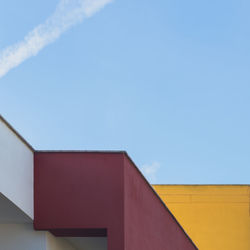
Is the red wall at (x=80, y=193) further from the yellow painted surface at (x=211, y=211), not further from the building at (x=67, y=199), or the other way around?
the yellow painted surface at (x=211, y=211)

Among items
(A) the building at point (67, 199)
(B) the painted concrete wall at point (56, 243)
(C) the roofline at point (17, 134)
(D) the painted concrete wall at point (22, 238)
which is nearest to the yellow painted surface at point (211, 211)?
(B) the painted concrete wall at point (56, 243)

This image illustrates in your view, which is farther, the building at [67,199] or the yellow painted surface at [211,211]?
the yellow painted surface at [211,211]

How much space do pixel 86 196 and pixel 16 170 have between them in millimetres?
1275

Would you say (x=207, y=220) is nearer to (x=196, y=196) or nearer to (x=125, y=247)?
(x=196, y=196)

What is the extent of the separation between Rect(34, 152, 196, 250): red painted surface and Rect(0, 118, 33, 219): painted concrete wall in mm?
240

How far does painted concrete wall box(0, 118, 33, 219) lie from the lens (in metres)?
10.3

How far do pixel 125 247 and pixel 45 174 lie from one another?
1675 mm

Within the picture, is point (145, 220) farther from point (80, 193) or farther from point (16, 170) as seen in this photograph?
point (16, 170)

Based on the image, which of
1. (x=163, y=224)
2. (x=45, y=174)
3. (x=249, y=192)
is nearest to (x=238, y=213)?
(x=249, y=192)

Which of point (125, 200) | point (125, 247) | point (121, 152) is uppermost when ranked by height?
point (121, 152)

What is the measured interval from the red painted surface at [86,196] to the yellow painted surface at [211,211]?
9.45 m

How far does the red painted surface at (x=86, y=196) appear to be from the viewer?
11273mm

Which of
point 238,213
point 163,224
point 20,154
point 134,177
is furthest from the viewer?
point 238,213

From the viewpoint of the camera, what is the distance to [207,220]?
2109cm
